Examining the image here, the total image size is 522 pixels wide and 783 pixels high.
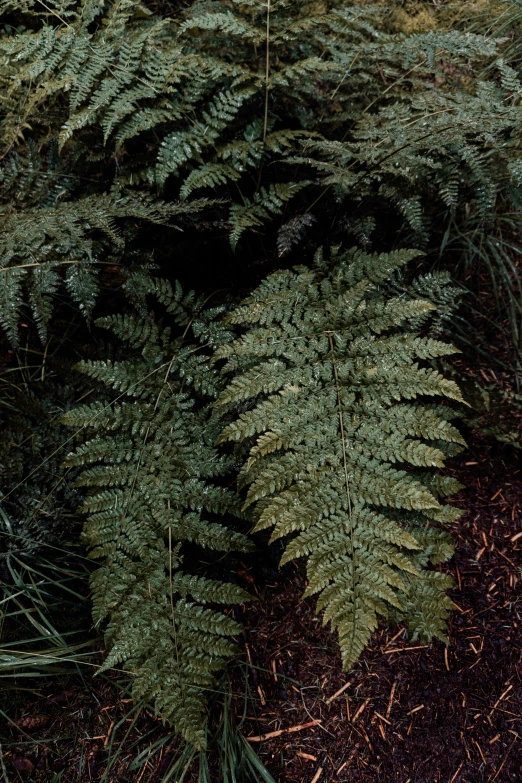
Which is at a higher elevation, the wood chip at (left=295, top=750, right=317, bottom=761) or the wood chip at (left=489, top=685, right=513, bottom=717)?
the wood chip at (left=489, top=685, right=513, bottom=717)

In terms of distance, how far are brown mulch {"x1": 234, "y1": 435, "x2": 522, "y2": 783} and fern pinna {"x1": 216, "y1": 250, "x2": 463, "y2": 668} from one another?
1.27 ft

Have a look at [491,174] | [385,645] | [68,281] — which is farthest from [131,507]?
[491,174]

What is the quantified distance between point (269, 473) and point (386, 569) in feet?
1.28

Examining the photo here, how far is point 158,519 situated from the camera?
67.1 inches

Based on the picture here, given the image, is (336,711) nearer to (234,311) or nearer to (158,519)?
(158,519)

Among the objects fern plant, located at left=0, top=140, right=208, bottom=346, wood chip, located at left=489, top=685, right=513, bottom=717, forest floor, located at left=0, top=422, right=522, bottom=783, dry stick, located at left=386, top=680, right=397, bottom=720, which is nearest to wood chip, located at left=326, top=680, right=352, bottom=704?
forest floor, located at left=0, top=422, right=522, bottom=783

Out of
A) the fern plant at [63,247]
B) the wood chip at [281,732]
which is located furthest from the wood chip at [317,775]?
the fern plant at [63,247]

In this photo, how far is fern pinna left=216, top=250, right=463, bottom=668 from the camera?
139 centimetres

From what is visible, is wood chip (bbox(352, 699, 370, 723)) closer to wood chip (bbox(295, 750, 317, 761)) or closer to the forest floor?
the forest floor

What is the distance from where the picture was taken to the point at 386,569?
53.9 inches

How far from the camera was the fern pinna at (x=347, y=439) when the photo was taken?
1.39 metres

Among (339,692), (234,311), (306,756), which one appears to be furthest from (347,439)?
(306,756)

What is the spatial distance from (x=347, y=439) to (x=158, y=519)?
25.6 inches

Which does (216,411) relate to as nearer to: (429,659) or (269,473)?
(269,473)
